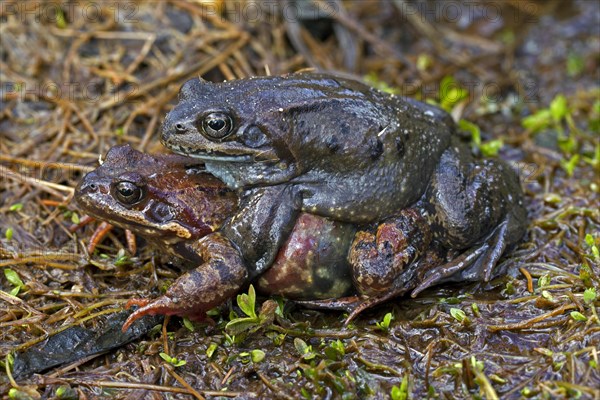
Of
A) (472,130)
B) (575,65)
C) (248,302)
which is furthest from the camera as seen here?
(575,65)

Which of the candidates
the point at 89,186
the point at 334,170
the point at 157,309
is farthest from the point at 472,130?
the point at 89,186

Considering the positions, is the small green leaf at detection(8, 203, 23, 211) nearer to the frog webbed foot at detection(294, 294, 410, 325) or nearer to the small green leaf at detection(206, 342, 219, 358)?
the small green leaf at detection(206, 342, 219, 358)

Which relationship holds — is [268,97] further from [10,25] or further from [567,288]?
[10,25]

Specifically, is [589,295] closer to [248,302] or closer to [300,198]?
[300,198]

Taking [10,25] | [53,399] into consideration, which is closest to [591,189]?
[53,399]

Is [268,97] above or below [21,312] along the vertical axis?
above
